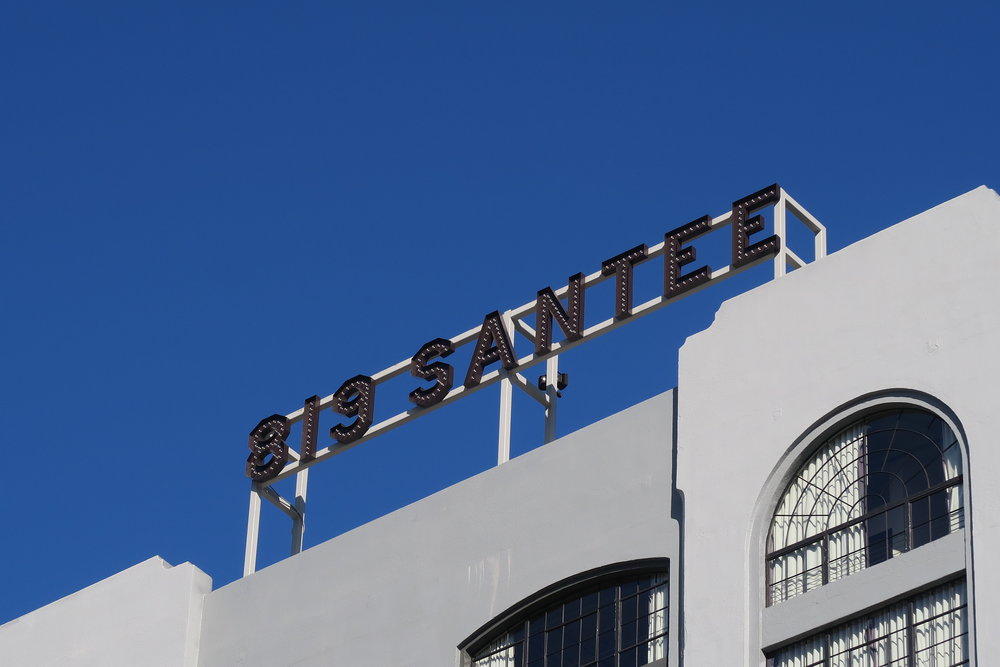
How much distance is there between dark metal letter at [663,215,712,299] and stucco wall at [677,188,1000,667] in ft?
11.1

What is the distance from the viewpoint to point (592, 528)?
3231 cm

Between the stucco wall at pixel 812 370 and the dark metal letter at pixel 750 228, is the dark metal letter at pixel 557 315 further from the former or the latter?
the stucco wall at pixel 812 370

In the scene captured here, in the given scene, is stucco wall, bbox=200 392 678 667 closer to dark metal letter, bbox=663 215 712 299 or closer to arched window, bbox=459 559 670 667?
arched window, bbox=459 559 670 667

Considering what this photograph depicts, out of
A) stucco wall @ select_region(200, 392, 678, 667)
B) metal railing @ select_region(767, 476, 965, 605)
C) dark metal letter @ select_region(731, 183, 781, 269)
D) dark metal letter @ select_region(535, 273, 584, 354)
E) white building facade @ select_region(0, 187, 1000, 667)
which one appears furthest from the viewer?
dark metal letter @ select_region(535, 273, 584, 354)

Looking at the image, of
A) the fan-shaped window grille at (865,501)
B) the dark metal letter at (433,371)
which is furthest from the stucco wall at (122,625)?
the fan-shaped window grille at (865,501)

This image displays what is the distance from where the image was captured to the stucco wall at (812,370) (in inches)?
1125

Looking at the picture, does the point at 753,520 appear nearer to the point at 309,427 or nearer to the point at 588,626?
the point at 588,626

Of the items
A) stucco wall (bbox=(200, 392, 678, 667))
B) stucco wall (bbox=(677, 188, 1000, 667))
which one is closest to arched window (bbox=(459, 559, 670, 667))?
stucco wall (bbox=(200, 392, 678, 667))

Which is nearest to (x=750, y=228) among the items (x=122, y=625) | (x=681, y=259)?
(x=681, y=259)

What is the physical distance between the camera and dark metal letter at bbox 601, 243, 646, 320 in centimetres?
3600

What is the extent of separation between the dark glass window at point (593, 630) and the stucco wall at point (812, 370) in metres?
1.47

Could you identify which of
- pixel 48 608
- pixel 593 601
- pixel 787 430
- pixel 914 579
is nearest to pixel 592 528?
pixel 593 601

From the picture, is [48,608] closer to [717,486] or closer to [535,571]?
[535,571]

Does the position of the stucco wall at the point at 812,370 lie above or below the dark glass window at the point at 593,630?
above
